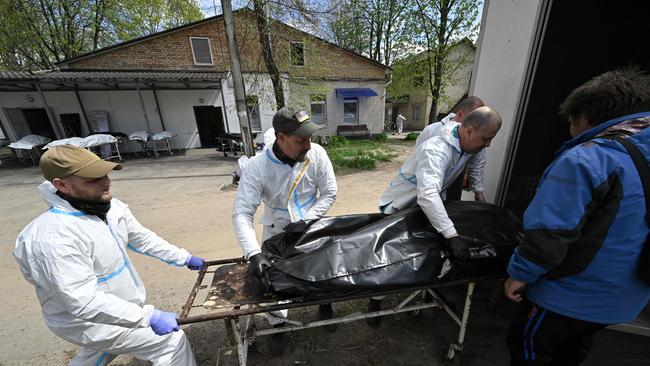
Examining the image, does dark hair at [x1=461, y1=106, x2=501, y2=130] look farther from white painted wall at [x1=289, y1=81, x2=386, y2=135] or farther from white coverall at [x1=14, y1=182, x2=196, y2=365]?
white painted wall at [x1=289, y1=81, x2=386, y2=135]

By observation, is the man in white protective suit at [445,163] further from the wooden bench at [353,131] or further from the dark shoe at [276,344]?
the wooden bench at [353,131]

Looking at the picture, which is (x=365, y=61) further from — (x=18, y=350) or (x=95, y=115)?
(x=18, y=350)

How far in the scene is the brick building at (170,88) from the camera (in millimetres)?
11578

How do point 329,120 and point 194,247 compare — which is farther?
point 329,120

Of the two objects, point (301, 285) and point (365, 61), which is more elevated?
point (365, 61)

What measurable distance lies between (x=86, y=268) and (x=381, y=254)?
1.71 m

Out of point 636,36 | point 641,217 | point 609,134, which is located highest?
point 636,36

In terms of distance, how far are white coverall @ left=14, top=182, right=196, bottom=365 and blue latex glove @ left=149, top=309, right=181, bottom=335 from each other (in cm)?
4

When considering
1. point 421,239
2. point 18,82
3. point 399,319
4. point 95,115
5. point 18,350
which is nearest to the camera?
point 421,239

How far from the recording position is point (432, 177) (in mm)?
1843

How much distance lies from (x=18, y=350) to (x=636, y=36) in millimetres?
7139

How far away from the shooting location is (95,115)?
1243 centimetres

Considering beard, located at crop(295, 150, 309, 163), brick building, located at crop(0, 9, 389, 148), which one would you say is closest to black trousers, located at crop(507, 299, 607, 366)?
beard, located at crop(295, 150, 309, 163)

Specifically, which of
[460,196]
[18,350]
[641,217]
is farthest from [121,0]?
[641,217]
